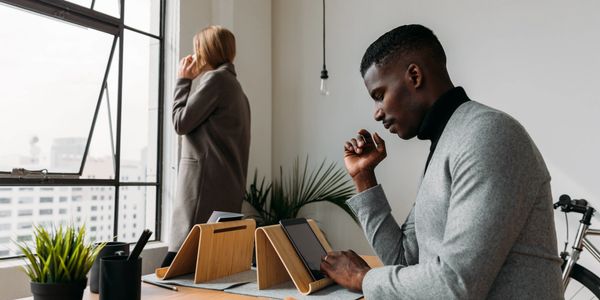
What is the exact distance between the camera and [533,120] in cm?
334

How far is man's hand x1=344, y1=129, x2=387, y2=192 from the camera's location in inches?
57.0

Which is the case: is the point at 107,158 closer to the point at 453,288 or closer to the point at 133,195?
the point at 133,195

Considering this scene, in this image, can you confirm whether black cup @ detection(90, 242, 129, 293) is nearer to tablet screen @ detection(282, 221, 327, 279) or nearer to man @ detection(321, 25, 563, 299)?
tablet screen @ detection(282, 221, 327, 279)

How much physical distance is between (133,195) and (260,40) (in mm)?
1696

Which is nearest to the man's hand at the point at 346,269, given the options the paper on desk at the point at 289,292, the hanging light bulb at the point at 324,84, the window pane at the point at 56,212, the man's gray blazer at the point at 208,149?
the paper on desk at the point at 289,292

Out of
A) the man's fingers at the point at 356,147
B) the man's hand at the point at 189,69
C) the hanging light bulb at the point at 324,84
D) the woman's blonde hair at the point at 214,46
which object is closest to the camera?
the man's fingers at the point at 356,147

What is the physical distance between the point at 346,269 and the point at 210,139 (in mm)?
1421

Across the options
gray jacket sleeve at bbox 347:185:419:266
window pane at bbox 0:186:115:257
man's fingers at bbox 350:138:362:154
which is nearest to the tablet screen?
gray jacket sleeve at bbox 347:185:419:266

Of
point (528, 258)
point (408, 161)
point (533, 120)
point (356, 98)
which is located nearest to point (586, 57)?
point (533, 120)

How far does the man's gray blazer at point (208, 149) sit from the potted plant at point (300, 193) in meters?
1.39

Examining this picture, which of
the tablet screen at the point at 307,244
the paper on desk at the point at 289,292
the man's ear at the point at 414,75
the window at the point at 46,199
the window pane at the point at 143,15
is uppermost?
the window pane at the point at 143,15

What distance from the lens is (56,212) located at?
2.93m

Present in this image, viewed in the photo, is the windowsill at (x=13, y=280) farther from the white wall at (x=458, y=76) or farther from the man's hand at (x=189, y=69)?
the white wall at (x=458, y=76)

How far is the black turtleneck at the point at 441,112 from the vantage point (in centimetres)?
112
